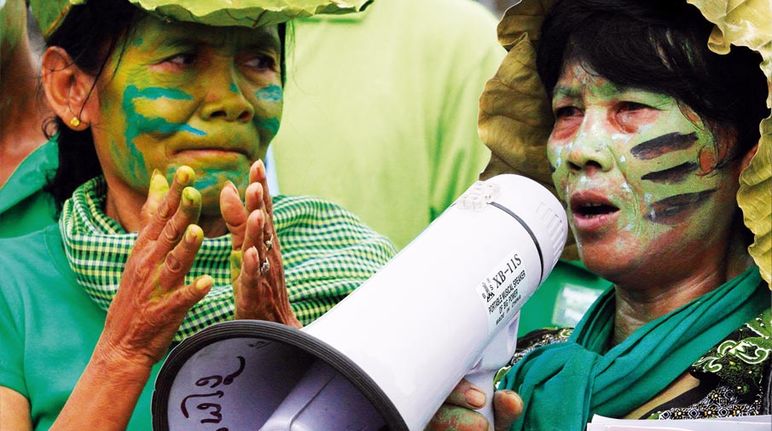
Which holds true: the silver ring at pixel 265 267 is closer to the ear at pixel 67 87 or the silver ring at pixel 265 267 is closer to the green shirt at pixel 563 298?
the ear at pixel 67 87

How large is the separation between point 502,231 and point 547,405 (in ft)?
1.54

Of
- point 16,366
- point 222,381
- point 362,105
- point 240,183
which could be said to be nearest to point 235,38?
point 240,183

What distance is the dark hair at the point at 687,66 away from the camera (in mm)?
3133

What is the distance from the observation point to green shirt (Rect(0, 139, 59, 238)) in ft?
14.2

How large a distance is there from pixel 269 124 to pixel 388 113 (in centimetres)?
58

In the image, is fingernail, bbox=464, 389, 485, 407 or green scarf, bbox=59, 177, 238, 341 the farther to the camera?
green scarf, bbox=59, 177, 238, 341

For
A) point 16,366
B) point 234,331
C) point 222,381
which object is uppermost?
point 234,331

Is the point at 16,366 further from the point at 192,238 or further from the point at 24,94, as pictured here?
the point at 24,94

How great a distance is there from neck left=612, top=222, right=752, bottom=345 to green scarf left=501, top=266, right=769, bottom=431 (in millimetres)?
81

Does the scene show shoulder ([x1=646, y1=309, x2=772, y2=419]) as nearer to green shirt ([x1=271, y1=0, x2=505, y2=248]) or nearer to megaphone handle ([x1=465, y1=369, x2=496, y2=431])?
megaphone handle ([x1=465, y1=369, x2=496, y2=431])

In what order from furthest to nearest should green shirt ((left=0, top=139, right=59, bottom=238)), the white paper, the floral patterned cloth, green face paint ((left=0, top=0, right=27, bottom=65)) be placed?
green face paint ((left=0, top=0, right=27, bottom=65)), green shirt ((left=0, top=139, right=59, bottom=238)), the floral patterned cloth, the white paper

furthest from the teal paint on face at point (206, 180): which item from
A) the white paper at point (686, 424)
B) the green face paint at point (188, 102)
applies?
the white paper at point (686, 424)

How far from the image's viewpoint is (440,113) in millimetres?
4359

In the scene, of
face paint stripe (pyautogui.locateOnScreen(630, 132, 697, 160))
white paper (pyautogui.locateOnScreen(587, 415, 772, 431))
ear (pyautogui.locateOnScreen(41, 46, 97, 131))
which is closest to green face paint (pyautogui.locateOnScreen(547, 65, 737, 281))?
face paint stripe (pyautogui.locateOnScreen(630, 132, 697, 160))
